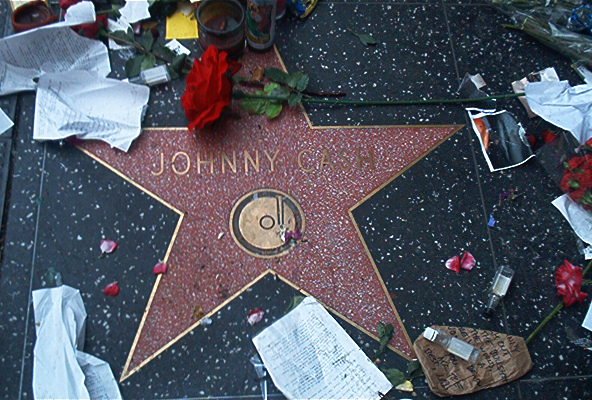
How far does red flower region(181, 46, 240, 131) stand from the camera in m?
1.44

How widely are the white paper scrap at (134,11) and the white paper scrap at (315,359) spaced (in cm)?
88

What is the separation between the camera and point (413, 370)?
4.30 feet

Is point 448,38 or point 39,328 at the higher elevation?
point 448,38

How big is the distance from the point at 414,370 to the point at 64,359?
29.2 inches

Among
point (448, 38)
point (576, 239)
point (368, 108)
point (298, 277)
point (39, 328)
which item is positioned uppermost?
point (448, 38)

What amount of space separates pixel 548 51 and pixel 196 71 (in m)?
0.98

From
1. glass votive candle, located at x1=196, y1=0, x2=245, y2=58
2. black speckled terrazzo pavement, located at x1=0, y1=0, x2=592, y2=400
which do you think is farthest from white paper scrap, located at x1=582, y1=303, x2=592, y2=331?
glass votive candle, located at x1=196, y1=0, x2=245, y2=58

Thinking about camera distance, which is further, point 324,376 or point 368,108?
point 368,108

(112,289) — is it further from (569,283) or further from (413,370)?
(569,283)

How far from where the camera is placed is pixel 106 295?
1347mm

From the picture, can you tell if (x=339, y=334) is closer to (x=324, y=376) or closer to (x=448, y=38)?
(x=324, y=376)

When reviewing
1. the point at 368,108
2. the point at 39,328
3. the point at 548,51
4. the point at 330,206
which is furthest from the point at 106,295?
the point at 548,51

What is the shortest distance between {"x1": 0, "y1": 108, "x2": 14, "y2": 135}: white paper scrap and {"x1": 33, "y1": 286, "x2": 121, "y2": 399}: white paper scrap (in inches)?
17.2

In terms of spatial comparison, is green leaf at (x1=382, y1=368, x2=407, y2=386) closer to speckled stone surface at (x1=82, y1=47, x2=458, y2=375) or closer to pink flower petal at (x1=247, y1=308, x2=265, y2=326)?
speckled stone surface at (x1=82, y1=47, x2=458, y2=375)
